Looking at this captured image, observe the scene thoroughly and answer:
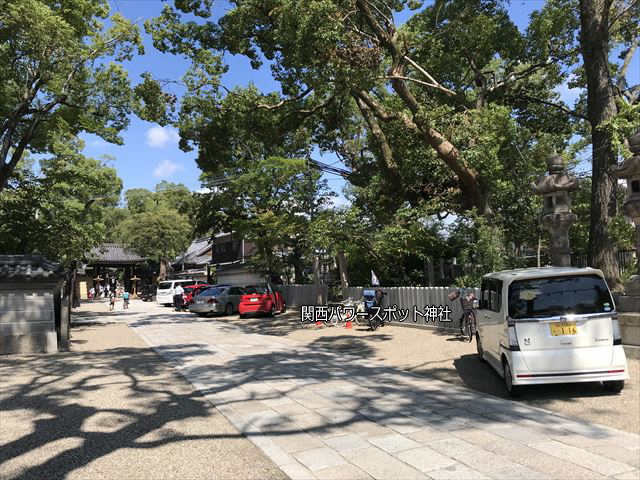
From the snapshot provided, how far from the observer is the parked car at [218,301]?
2262cm

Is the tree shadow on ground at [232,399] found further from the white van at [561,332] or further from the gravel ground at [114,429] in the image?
the white van at [561,332]

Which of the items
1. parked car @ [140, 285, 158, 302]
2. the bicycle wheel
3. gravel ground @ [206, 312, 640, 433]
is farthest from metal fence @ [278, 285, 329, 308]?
parked car @ [140, 285, 158, 302]

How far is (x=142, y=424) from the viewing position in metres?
5.78

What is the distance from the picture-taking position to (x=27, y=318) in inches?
463

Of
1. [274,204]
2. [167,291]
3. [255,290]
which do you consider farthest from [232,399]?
[167,291]

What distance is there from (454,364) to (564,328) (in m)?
3.22

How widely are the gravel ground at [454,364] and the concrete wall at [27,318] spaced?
6450 millimetres

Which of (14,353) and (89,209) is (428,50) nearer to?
(14,353)

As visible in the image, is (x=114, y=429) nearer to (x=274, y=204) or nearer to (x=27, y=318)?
(x=27, y=318)

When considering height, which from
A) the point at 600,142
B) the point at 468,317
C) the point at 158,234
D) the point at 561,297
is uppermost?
the point at 158,234

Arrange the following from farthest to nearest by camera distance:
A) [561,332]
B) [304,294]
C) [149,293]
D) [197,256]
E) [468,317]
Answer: [197,256], [149,293], [304,294], [468,317], [561,332]

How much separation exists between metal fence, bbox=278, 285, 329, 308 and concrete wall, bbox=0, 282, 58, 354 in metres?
11.8

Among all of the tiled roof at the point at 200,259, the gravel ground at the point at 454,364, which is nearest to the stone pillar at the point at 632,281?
the gravel ground at the point at 454,364

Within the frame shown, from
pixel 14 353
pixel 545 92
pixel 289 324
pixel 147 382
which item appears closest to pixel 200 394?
pixel 147 382
